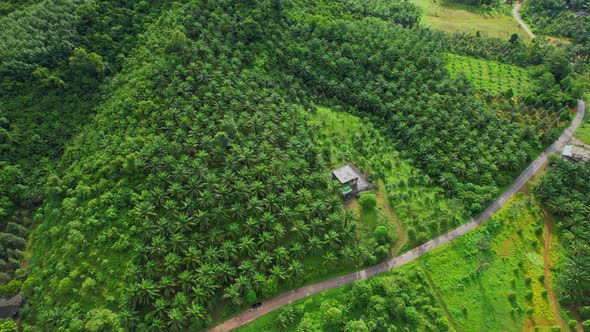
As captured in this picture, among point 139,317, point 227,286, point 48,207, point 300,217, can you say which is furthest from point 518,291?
point 48,207

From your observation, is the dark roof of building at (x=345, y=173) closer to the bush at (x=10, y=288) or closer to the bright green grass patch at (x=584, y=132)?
the bush at (x=10, y=288)

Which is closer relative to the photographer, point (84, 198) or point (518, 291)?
point (518, 291)

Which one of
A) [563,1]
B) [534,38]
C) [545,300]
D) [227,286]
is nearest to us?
[227,286]

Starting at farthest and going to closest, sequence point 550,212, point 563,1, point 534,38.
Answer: point 563,1 → point 534,38 → point 550,212

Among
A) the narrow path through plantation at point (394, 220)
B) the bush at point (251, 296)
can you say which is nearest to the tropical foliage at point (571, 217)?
the narrow path through plantation at point (394, 220)

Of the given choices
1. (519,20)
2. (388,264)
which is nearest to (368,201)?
(388,264)

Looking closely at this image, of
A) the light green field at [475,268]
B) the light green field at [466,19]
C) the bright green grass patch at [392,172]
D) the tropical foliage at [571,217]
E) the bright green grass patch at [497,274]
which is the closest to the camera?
the light green field at [475,268]

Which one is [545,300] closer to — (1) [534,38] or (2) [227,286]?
(2) [227,286]
